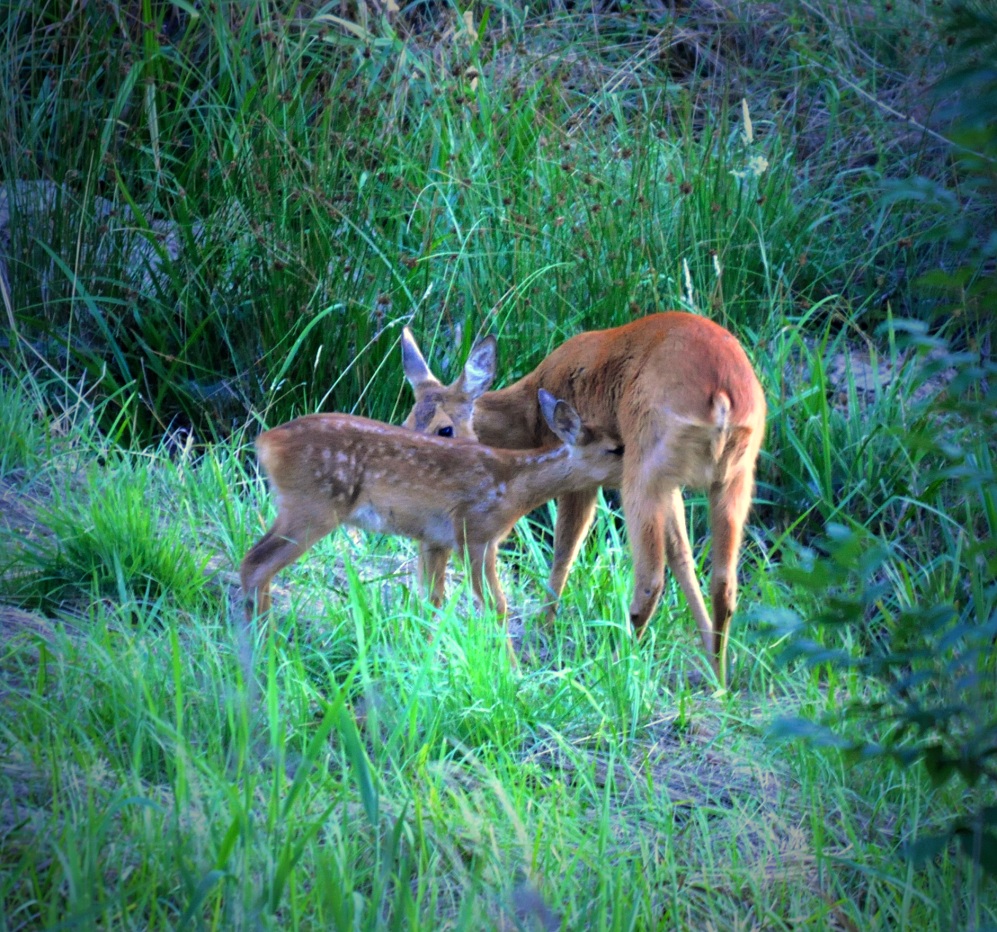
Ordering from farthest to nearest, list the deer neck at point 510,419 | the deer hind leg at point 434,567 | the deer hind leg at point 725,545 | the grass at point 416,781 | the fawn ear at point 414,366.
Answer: the fawn ear at point 414,366 < the deer neck at point 510,419 < the deer hind leg at point 434,567 < the deer hind leg at point 725,545 < the grass at point 416,781

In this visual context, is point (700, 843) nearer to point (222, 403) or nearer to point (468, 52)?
point (222, 403)

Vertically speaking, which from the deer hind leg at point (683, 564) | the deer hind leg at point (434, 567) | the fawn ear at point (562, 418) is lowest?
the deer hind leg at point (434, 567)

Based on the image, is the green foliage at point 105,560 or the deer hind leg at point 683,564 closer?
the green foliage at point 105,560

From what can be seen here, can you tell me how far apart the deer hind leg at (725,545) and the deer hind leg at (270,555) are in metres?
1.42

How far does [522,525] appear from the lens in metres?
5.81

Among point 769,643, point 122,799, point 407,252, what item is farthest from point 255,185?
point 122,799

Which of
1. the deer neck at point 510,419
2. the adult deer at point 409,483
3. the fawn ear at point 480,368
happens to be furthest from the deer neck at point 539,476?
the fawn ear at point 480,368

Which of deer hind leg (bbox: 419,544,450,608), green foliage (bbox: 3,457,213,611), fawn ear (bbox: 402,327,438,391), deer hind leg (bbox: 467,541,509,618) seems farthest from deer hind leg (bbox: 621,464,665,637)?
fawn ear (bbox: 402,327,438,391)

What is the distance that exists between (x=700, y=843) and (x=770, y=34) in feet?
24.3

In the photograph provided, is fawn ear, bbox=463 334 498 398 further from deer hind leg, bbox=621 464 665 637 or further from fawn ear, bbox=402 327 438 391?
deer hind leg, bbox=621 464 665 637

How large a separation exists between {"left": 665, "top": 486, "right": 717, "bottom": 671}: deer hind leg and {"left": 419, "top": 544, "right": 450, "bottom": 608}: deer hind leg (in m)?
0.85

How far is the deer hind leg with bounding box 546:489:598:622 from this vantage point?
5.04m

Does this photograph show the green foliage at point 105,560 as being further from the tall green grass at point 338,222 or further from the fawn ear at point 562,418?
the tall green grass at point 338,222

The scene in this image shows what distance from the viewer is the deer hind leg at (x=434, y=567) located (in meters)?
4.89
